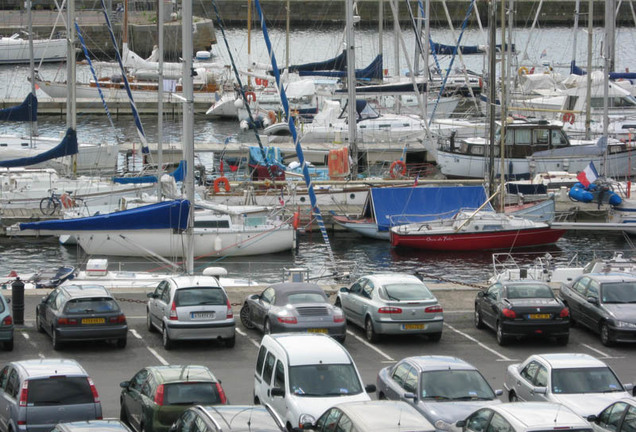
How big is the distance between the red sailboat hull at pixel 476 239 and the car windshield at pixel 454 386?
27.8 meters

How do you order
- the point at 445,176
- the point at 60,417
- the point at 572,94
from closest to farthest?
1. the point at 60,417
2. the point at 445,176
3. the point at 572,94

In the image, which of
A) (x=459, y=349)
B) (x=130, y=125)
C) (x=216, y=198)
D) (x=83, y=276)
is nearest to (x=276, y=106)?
(x=130, y=125)

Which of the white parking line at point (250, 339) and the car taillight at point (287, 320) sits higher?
the car taillight at point (287, 320)

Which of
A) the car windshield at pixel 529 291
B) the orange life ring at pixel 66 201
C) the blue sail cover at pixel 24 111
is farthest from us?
the blue sail cover at pixel 24 111

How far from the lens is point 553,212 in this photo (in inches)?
1869

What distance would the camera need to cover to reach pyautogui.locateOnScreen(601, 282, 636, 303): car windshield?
957 inches

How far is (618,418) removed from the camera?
1561cm

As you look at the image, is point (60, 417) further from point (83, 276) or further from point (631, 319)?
point (83, 276)

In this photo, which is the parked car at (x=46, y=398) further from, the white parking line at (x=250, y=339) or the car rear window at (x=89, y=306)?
the white parking line at (x=250, y=339)

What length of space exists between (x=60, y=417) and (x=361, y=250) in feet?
103

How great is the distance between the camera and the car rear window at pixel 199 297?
23.0 m

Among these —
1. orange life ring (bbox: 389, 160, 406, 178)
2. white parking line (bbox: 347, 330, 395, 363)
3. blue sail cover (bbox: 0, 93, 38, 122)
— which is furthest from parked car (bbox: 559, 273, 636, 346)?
blue sail cover (bbox: 0, 93, 38, 122)

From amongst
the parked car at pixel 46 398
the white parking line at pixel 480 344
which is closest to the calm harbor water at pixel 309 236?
the white parking line at pixel 480 344

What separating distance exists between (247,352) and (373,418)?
9.05 meters
